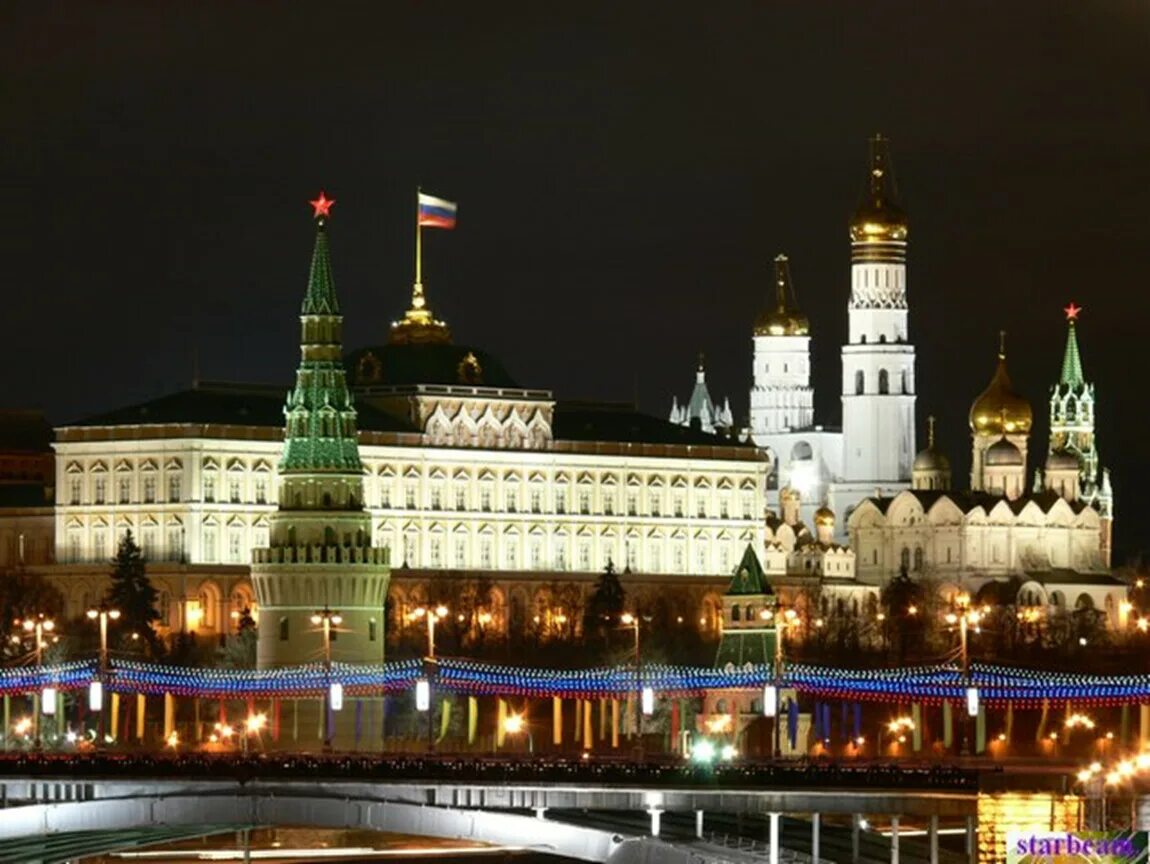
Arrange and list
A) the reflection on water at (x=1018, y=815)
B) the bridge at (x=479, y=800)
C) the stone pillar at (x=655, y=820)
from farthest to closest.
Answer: the reflection on water at (x=1018, y=815) < the stone pillar at (x=655, y=820) < the bridge at (x=479, y=800)

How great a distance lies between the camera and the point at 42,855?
169 meters

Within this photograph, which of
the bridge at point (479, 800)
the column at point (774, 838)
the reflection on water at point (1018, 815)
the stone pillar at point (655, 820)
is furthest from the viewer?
the reflection on water at point (1018, 815)

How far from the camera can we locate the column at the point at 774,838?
526 ft

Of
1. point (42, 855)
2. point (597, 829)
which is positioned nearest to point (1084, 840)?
point (597, 829)

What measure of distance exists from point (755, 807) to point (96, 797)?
21.0m

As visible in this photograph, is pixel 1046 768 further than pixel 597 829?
Yes

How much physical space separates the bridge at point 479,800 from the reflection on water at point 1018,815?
675 millimetres

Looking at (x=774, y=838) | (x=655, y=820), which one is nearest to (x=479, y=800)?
(x=655, y=820)

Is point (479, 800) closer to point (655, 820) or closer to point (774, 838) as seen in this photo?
point (655, 820)

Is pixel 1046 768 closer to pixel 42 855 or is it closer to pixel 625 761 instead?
pixel 625 761

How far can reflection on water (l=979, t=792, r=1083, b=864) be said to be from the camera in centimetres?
17188

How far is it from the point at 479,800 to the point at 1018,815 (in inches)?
671

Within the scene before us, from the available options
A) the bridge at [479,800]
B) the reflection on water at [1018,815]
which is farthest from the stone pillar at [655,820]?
the reflection on water at [1018,815]

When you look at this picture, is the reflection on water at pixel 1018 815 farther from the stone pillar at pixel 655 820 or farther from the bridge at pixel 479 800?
the stone pillar at pixel 655 820
